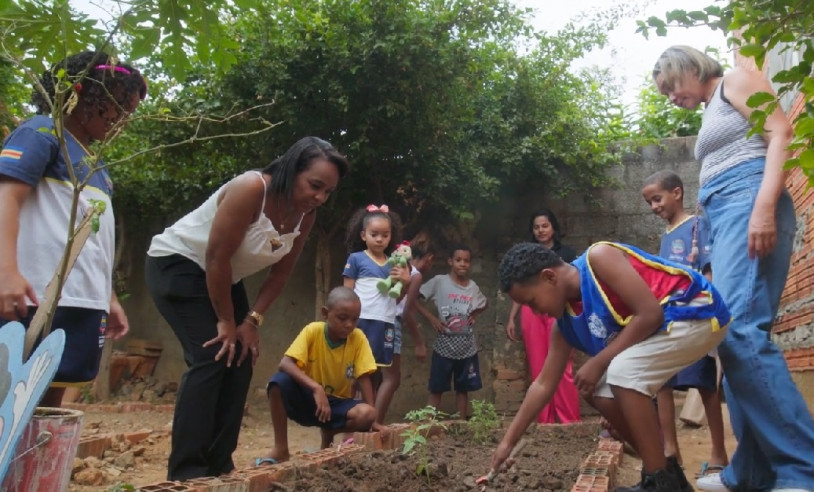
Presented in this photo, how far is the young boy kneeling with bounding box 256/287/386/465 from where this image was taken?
3.87 meters

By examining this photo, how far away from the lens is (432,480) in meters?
3.09

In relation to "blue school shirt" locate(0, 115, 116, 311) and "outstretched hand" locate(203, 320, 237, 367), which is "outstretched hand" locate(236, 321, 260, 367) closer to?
"outstretched hand" locate(203, 320, 237, 367)

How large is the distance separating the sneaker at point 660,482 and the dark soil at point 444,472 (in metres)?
0.59

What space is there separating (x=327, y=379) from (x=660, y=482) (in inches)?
85.6

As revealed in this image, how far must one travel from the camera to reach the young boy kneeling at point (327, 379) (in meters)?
3.87

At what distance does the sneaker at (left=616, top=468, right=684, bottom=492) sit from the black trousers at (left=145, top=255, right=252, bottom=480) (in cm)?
153

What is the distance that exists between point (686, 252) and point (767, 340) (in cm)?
188

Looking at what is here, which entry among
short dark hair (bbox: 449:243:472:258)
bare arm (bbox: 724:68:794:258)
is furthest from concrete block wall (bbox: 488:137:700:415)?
bare arm (bbox: 724:68:794:258)

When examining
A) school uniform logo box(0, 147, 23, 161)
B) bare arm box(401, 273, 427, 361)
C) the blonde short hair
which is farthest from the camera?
bare arm box(401, 273, 427, 361)

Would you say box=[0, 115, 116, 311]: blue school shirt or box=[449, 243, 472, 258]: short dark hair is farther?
box=[449, 243, 472, 258]: short dark hair

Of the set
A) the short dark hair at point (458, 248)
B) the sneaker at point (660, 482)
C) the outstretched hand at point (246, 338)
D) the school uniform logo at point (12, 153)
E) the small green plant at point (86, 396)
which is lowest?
the small green plant at point (86, 396)

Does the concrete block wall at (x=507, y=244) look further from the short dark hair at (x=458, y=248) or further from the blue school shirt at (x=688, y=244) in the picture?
the blue school shirt at (x=688, y=244)

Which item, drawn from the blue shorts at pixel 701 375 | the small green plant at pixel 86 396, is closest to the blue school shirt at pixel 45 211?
the blue shorts at pixel 701 375

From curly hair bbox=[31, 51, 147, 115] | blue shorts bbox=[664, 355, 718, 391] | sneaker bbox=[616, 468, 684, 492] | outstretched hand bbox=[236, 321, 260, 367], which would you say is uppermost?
curly hair bbox=[31, 51, 147, 115]
